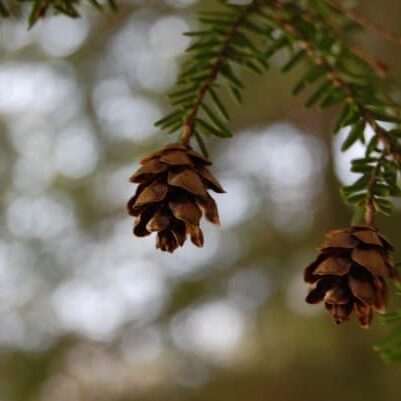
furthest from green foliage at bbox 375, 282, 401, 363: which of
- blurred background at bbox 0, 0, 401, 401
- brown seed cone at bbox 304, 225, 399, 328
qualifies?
blurred background at bbox 0, 0, 401, 401

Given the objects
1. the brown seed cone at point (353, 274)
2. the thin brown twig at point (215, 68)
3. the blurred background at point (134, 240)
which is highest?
the blurred background at point (134, 240)

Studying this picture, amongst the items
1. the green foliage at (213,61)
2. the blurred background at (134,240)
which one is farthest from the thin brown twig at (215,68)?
the blurred background at (134,240)

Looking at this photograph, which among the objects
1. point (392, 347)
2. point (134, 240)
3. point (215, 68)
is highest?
point (134, 240)

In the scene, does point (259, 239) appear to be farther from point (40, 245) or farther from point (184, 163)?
point (184, 163)

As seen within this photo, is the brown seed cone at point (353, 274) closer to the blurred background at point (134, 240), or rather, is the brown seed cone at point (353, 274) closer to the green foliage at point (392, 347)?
the green foliage at point (392, 347)

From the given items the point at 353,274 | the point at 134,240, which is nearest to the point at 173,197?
the point at 353,274

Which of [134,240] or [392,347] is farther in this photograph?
[134,240]

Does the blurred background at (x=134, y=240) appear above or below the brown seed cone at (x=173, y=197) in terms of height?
above

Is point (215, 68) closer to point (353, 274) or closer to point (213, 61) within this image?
point (213, 61)
